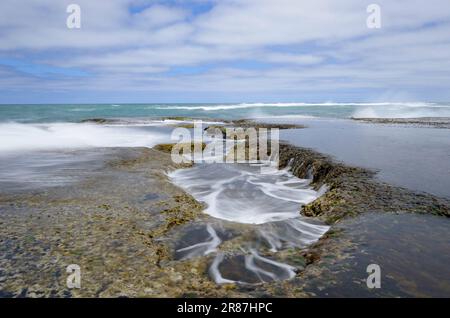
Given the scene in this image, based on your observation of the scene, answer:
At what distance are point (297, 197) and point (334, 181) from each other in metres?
1.32

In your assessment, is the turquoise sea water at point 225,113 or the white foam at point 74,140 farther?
Result: the turquoise sea water at point 225,113

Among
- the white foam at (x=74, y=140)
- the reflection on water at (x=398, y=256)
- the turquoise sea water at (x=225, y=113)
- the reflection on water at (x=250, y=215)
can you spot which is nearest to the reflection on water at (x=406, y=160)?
the reflection on water at (x=250, y=215)

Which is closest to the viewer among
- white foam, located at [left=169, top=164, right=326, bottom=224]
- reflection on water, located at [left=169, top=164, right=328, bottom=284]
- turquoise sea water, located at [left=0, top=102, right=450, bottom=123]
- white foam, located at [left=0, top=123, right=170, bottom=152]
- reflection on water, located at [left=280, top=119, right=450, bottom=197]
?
reflection on water, located at [left=169, top=164, right=328, bottom=284]

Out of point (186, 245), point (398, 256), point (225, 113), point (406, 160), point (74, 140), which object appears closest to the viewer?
point (398, 256)

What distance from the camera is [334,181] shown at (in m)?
11.3

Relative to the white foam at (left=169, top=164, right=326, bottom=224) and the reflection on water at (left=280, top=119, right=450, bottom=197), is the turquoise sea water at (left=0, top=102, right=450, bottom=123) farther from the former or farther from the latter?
the white foam at (left=169, top=164, right=326, bottom=224)

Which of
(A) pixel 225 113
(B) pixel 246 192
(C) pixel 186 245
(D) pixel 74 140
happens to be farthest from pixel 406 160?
(A) pixel 225 113

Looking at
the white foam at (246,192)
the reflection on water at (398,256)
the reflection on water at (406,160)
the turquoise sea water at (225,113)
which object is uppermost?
the turquoise sea water at (225,113)

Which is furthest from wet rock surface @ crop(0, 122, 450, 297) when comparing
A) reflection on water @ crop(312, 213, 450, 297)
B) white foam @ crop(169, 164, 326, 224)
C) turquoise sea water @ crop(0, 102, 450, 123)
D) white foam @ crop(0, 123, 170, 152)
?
turquoise sea water @ crop(0, 102, 450, 123)

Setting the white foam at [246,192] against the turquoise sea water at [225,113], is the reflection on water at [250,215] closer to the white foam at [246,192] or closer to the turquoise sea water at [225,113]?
the white foam at [246,192]

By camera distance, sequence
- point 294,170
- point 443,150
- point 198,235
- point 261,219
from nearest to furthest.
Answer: point 198,235
point 261,219
point 294,170
point 443,150

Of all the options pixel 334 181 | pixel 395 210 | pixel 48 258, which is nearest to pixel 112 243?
pixel 48 258

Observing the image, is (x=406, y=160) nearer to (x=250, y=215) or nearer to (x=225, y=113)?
(x=250, y=215)
